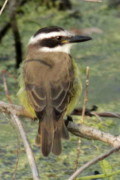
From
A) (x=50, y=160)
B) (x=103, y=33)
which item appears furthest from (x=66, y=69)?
(x=103, y=33)

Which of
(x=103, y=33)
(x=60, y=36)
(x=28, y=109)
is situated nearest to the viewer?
(x=28, y=109)

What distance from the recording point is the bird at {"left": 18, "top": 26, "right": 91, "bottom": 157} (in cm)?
469

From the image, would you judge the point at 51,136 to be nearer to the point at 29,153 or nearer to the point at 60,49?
the point at 29,153

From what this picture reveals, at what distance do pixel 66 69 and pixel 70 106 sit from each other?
35 centimetres

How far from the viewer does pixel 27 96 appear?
16.3ft

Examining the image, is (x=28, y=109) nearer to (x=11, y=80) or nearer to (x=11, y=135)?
(x=11, y=135)

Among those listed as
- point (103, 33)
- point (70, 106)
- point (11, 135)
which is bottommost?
point (103, 33)

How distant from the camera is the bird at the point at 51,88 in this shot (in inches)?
185

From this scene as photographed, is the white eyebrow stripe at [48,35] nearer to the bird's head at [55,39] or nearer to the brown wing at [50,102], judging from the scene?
the bird's head at [55,39]

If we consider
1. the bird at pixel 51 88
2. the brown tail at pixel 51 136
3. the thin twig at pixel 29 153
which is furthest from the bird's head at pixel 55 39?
the thin twig at pixel 29 153

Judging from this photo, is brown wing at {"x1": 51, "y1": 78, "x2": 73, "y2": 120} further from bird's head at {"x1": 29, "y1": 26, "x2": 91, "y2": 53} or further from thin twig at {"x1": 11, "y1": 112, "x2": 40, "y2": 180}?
bird's head at {"x1": 29, "y1": 26, "x2": 91, "y2": 53}

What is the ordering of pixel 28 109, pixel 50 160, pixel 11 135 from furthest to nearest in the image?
pixel 11 135, pixel 50 160, pixel 28 109

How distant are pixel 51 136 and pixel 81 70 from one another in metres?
0.79

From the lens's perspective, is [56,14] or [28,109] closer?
[28,109]
